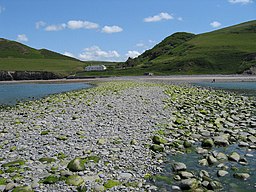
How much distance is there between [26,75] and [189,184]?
15227 centimetres

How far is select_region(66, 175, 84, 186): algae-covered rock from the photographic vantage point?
8719 millimetres

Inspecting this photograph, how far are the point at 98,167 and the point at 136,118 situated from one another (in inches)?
341

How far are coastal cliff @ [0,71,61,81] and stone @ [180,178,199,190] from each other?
143387mm

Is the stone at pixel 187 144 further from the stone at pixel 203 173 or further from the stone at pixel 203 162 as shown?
the stone at pixel 203 173

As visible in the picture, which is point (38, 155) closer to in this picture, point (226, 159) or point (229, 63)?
point (226, 159)

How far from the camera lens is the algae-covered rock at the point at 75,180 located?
8.72 meters

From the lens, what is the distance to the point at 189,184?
881 cm

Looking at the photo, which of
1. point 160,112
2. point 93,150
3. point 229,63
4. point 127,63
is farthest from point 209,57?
point 93,150

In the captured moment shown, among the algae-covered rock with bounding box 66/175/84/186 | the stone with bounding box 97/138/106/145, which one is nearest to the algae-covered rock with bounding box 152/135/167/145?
the stone with bounding box 97/138/106/145

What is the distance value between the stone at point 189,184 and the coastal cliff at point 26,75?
143387 millimetres

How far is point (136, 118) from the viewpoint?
1853 centimetres

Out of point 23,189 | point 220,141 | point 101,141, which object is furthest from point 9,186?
point 220,141

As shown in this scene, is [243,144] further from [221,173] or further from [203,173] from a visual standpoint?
[203,173]

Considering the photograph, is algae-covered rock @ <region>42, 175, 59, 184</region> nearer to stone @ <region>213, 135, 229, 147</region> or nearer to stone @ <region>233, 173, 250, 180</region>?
stone @ <region>233, 173, 250, 180</region>
